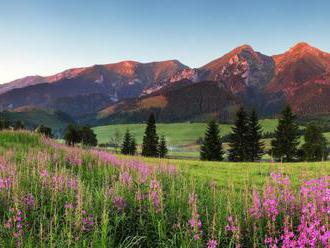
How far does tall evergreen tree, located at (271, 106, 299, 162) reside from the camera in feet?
252

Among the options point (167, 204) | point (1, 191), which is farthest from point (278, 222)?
point (1, 191)

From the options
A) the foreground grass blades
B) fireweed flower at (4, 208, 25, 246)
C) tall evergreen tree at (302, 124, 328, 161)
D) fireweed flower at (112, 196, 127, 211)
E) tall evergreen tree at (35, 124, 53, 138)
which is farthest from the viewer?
tall evergreen tree at (302, 124, 328, 161)

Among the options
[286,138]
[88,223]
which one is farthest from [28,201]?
[286,138]

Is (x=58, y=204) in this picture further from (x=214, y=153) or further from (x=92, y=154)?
(x=214, y=153)

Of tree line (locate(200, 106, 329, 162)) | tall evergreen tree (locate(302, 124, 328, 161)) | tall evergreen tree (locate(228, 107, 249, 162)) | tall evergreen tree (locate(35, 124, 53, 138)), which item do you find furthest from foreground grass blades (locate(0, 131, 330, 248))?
tall evergreen tree (locate(302, 124, 328, 161))

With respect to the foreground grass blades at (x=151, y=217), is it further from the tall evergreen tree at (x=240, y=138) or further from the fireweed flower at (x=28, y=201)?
the tall evergreen tree at (x=240, y=138)

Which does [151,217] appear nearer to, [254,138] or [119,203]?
[119,203]

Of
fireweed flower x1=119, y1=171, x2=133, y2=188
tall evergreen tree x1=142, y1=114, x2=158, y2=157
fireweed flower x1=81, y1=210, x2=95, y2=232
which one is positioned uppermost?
fireweed flower x1=119, y1=171, x2=133, y2=188

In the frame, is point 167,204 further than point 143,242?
Yes

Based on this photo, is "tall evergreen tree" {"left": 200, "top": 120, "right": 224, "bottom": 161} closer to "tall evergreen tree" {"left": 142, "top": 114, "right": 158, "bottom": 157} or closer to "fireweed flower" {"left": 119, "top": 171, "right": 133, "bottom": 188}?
"tall evergreen tree" {"left": 142, "top": 114, "right": 158, "bottom": 157}

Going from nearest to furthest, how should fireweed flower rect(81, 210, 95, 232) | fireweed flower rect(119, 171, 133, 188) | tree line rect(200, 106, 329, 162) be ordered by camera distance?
fireweed flower rect(81, 210, 95, 232) < fireweed flower rect(119, 171, 133, 188) < tree line rect(200, 106, 329, 162)

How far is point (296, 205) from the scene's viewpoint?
282 inches

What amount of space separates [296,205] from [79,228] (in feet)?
14.2

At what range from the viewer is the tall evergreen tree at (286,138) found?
252ft
